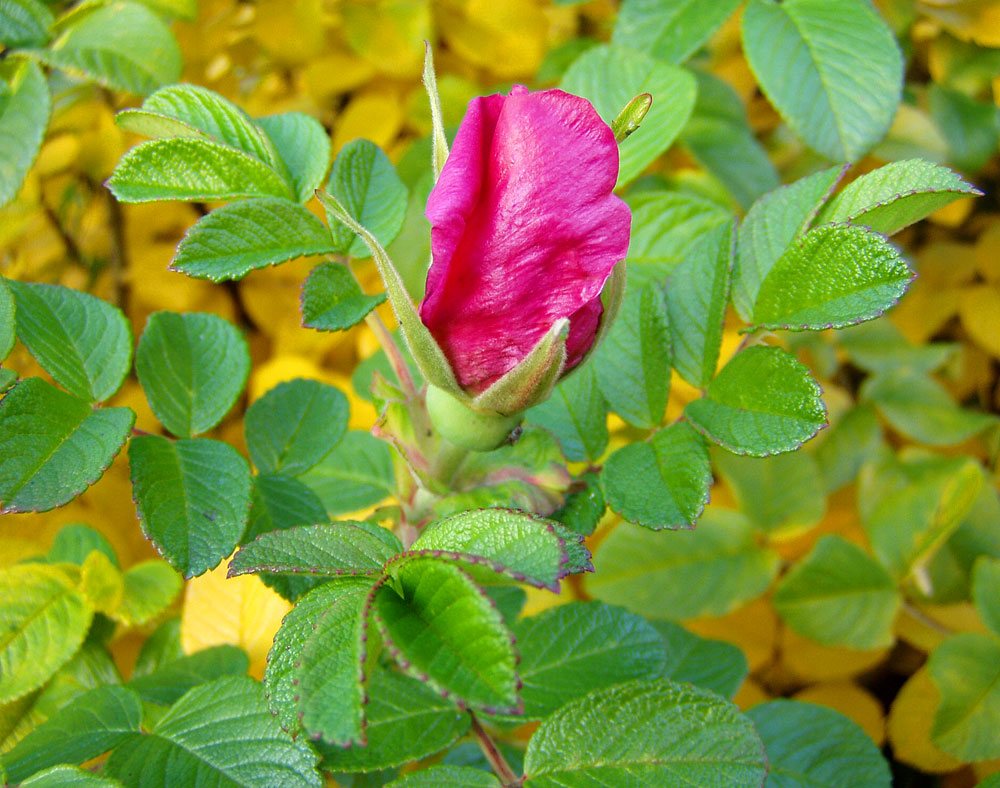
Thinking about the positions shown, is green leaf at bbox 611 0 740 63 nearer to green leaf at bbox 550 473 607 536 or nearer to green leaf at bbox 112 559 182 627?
green leaf at bbox 550 473 607 536

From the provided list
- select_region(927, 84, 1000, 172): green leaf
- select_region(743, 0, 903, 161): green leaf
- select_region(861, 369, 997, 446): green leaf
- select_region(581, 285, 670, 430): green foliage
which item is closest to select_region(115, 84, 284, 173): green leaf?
select_region(581, 285, 670, 430): green foliage

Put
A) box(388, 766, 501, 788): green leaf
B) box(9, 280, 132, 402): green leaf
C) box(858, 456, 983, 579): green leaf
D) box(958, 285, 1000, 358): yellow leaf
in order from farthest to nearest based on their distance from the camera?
box(958, 285, 1000, 358): yellow leaf → box(858, 456, 983, 579): green leaf → box(9, 280, 132, 402): green leaf → box(388, 766, 501, 788): green leaf

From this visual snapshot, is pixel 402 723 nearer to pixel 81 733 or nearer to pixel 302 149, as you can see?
pixel 81 733

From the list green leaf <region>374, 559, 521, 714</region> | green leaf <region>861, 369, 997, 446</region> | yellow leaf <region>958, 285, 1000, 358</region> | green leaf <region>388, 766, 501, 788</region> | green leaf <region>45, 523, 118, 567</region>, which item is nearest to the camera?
green leaf <region>374, 559, 521, 714</region>

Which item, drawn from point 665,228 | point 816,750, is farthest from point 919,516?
point 665,228

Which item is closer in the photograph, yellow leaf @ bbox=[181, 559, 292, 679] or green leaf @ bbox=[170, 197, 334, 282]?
green leaf @ bbox=[170, 197, 334, 282]

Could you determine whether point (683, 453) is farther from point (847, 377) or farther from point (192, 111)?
point (847, 377)
